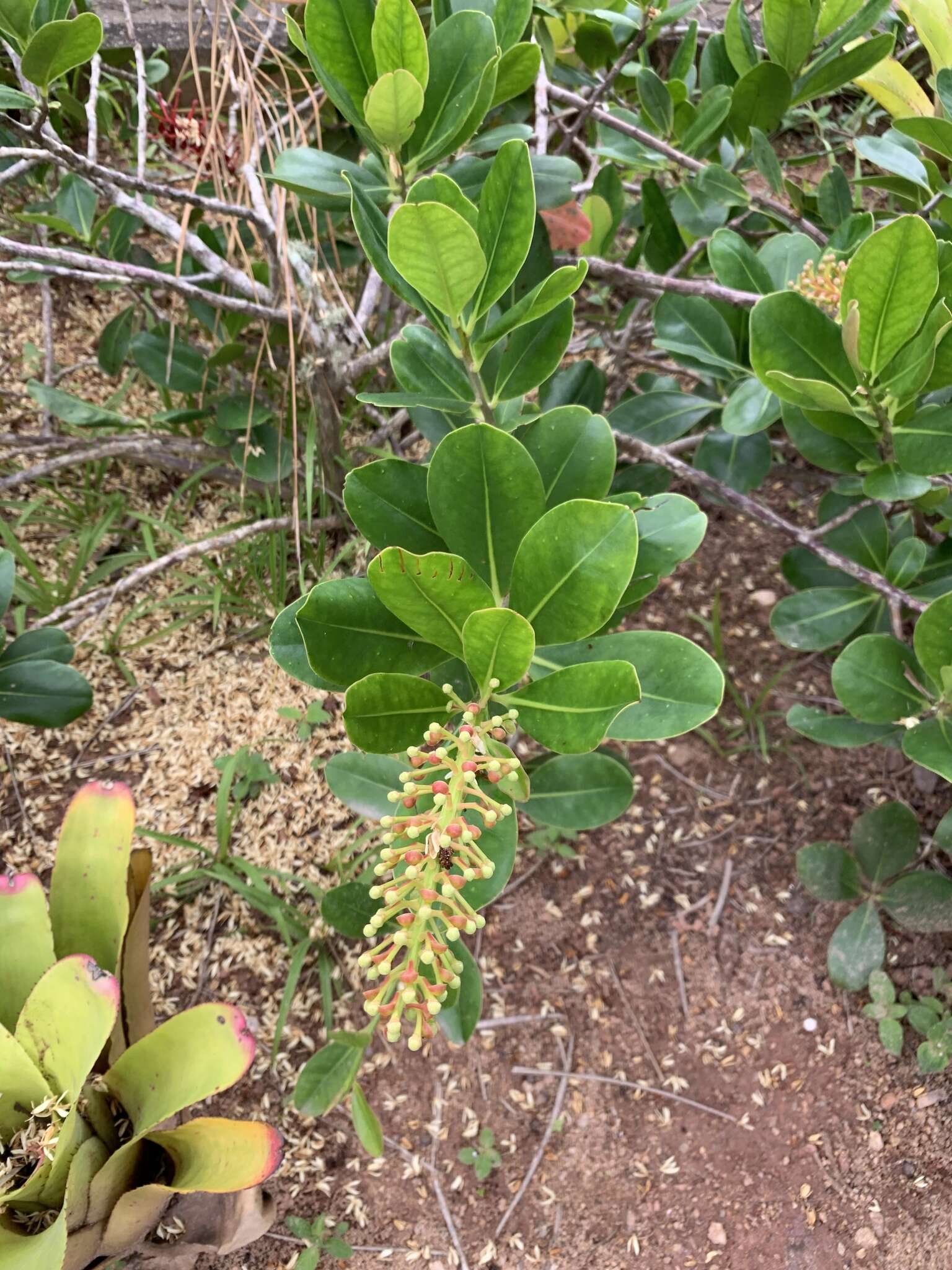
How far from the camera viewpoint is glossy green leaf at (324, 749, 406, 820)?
104 cm

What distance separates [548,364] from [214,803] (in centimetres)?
107

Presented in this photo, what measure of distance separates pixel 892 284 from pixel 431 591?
57 cm

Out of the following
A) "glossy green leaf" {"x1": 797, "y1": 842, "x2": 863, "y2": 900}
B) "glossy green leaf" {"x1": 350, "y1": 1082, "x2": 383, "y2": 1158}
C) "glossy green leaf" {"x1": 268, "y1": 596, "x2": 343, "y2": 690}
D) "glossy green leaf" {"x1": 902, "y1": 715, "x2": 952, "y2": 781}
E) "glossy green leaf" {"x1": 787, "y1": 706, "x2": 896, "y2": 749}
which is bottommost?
"glossy green leaf" {"x1": 797, "y1": 842, "x2": 863, "y2": 900}

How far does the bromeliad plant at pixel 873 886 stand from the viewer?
52.9 inches

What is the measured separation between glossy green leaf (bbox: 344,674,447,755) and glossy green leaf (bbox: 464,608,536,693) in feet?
0.16

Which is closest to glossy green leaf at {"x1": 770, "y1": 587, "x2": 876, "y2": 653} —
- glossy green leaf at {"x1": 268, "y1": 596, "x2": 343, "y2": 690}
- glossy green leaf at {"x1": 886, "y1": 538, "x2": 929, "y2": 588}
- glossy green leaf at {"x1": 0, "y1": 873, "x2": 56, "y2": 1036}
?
glossy green leaf at {"x1": 886, "y1": 538, "x2": 929, "y2": 588}

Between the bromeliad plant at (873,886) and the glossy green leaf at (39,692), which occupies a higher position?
the glossy green leaf at (39,692)

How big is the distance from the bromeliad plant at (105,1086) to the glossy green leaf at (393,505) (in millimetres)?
507

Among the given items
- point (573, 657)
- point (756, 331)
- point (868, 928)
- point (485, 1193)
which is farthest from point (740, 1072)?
point (756, 331)

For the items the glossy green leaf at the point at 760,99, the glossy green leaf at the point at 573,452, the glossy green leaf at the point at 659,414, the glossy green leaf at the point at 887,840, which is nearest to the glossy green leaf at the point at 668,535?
the glossy green leaf at the point at 573,452

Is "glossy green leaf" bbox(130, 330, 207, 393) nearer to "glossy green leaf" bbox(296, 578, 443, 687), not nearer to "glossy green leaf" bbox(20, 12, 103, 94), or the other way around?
"glossy green leaf" bbox(20, 12, 103, 94)

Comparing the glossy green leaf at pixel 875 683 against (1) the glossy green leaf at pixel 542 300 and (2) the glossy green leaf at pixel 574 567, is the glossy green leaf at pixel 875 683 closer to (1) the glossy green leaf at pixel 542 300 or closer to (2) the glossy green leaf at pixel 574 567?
(2) the glossy green leaf at pixel 574 567

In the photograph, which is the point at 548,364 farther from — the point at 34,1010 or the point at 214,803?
the point at 214,803

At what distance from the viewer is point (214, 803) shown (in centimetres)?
152
